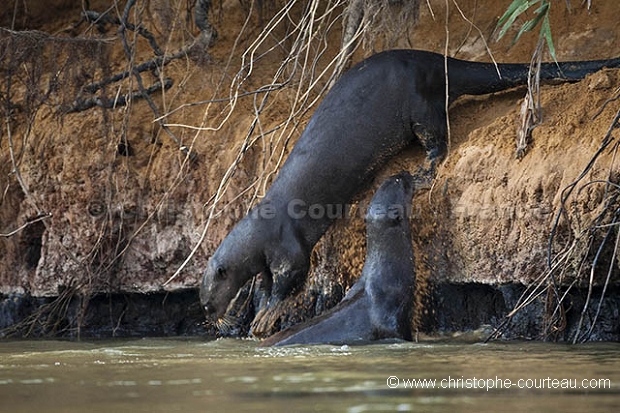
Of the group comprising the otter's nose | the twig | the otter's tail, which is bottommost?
the otter's nose

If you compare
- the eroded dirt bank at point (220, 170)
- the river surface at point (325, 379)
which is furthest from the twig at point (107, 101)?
the river surface at point (325, 379)

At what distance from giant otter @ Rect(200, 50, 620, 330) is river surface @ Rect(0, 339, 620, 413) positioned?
1283mm

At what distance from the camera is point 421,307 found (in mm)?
4422

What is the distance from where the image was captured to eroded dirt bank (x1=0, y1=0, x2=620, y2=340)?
4.35 meters

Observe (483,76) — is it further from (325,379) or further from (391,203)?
(325,379)

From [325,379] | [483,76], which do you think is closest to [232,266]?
[483,76]

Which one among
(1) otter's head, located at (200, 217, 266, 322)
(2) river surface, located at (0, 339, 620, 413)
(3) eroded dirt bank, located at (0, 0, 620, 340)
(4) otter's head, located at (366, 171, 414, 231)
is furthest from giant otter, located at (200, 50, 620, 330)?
→ (2) river surface, located at (0, 339, 620, 413)

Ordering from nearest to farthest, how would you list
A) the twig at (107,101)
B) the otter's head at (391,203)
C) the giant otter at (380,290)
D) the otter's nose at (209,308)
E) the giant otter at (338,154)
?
the giant otter at (380,290) → the otter's head at (391,203) → the giant otter at (338,154) → the otter's nose at (209,308) → the twig at (107,101)

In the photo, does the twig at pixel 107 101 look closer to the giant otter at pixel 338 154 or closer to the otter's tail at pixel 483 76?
the giant otter at pixel 338 154

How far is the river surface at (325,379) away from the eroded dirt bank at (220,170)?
29.6 inches

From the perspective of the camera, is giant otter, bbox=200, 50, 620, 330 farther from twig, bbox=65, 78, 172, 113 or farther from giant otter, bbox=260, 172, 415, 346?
twig, bbox=65, 78, 172, 113

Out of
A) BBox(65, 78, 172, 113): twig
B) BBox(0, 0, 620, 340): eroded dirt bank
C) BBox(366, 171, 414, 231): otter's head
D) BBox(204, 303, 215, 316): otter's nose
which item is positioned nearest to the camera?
BBox(0, 0, 620, 340): eroded dirt bank

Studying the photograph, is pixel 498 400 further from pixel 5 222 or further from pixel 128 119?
pixel 5 222

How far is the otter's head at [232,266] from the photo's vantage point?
5.00 m
